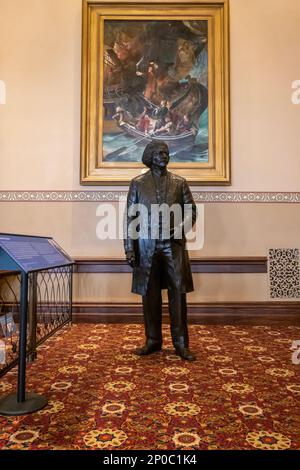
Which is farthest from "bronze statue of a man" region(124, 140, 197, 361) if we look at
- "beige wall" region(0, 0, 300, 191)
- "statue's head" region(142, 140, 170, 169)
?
"beige wall" region(0, 0, 300, 191)

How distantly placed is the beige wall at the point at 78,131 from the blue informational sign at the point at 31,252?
2.26 meters

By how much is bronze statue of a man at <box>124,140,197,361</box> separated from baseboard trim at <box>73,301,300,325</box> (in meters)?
1.56

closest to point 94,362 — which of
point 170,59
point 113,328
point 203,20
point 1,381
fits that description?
point 1,381

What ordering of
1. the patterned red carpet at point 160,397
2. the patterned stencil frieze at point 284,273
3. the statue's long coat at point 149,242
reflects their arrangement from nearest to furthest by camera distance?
the patterned red carpet at point 160,397 < the statue's long coat at point 149,242 < the patterned stencil frieze at point 284,273

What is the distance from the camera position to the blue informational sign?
241 cm

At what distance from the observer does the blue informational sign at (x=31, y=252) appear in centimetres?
241

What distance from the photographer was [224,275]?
212 inches

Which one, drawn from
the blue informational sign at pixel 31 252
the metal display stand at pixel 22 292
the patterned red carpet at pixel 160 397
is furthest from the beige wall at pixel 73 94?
the metal display stand at pixel 22 292

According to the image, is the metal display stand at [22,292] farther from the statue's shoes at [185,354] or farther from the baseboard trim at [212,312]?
the baseboard trim at [212,312]

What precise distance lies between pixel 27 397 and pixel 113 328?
7.88 ft

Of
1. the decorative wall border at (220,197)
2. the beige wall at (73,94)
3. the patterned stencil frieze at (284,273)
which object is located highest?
the beige wall at (73,94)

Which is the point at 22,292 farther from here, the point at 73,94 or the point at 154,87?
the point at 154,87

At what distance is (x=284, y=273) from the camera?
539cm

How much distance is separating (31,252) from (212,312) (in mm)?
3275
